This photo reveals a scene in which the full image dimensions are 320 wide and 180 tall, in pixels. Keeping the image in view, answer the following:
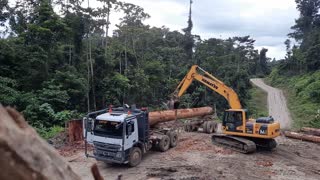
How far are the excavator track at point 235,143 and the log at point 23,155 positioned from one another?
17.4m

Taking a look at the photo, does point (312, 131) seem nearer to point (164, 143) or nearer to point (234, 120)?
point (234, 120)

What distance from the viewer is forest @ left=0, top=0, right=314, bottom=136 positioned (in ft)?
76.8

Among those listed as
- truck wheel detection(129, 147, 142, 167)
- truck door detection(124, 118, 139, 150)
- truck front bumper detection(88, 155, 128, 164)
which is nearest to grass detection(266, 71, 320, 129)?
truck wheel detection(129, 147, 142, 167)

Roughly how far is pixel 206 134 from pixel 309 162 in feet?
24.2

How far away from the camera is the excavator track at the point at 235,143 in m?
18.5

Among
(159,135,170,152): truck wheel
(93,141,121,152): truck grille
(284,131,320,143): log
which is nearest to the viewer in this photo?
(93,141,121,152): truck grille

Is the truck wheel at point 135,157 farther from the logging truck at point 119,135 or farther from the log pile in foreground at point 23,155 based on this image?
the log pile in foreground at point 23,155

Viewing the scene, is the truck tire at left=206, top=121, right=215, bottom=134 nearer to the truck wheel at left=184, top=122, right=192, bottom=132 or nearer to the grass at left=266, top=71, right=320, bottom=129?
the truck wheel at left=184, top=122, right=192, bottom=132

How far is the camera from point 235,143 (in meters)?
19.4

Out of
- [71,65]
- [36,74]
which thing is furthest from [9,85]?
[71,65]

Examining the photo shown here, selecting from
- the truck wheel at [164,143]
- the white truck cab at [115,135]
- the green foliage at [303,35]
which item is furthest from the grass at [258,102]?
the white truck cab at [115,135]

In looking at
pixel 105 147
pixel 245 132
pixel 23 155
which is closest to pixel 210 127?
pixel 245 132

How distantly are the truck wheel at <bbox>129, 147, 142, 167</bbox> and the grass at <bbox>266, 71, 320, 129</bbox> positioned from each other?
1731 centimetres

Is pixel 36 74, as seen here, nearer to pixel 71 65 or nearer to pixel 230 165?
pixel 71 65
